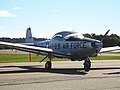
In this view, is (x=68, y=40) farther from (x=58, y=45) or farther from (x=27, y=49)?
(x=27, y=49)

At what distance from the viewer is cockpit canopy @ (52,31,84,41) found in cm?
2095

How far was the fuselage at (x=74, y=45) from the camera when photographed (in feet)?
64.3

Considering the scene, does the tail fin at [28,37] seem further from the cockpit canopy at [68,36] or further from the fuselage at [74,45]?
the cockpit canopy at [68,36]

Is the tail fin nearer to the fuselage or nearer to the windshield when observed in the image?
the fuselage

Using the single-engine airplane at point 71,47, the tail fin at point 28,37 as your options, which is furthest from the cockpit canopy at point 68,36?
the tail fin at point 28,37

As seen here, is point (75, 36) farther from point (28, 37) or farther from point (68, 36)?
point (28, 37)

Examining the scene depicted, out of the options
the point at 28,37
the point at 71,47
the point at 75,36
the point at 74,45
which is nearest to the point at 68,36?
the point at 75,36

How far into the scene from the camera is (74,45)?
20.7 metres

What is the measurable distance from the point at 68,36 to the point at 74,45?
3.87 feet

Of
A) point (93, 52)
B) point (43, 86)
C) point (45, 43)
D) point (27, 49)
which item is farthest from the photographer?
point (45, 43)

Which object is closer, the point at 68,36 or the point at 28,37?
the point at 68,36

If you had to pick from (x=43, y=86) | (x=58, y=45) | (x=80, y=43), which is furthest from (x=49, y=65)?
(x=43, y=86)

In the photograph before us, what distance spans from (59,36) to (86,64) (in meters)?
3.28

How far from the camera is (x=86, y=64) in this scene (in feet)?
66.6
